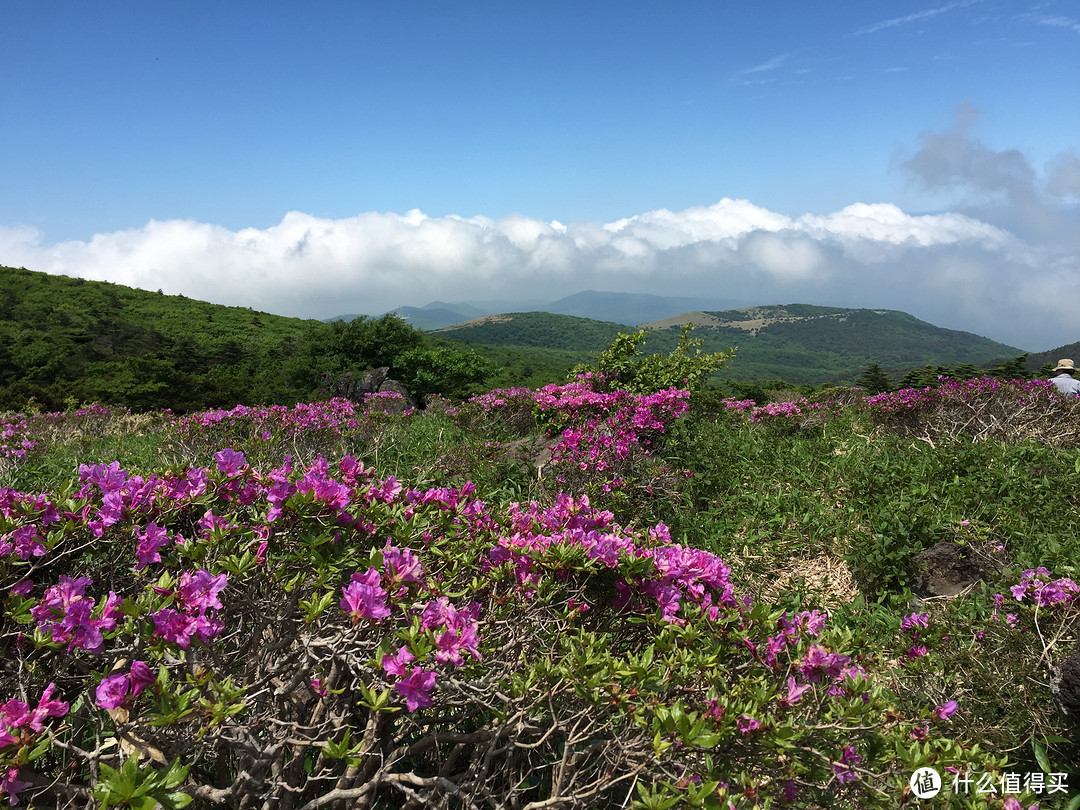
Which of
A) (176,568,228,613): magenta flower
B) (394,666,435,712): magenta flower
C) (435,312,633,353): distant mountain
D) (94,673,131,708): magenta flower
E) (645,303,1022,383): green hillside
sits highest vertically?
(435,312,633,353): distant mountain

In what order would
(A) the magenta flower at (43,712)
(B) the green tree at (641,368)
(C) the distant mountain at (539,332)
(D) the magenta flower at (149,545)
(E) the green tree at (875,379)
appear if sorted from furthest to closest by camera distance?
(C) the distant mountain at (539,332), (E) the green tree at (875,379), (B) the green tree at (641,368), (D) the magenta flower at (149,545), (A) the magenta flower at (43,712)

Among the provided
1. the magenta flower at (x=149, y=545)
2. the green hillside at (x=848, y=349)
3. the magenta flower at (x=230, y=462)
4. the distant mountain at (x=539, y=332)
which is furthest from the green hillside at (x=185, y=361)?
the green hillside at (x=848, y=349)

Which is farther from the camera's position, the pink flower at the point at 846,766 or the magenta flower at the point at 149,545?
the magenta flower at the point at 149,545

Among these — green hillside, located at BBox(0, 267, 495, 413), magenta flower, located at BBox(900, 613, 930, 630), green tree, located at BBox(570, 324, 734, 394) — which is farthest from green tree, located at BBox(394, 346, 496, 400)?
magenta flower, located at BBox(900, 613, 930, 630)

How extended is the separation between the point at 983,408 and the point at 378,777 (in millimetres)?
7975

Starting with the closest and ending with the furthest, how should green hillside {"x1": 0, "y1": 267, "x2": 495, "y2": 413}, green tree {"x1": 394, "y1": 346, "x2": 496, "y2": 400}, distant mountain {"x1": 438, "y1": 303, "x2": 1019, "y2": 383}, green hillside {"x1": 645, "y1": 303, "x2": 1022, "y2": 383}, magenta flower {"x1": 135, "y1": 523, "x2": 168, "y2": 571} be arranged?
magenta flower {"x1": 135, "y1": 523, "x2": 168, "y2": 571}
green hillside {"x1": 0, "y1": 267, "x2": 495, "y2": 413}
green tree {"x1": 394, "y1": 346, "x2": 496, "y2": 400}
distant mountain {"x1": 438, "y1": 303, "x2": 1019, "y2": 383}
green hillside {"x1": 645, "y1": 303, "x2": 1022, "y2": 383}

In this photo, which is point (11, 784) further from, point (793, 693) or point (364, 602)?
point (793, 693)

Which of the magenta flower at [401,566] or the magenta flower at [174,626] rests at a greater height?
the magenta flower at [401,566]

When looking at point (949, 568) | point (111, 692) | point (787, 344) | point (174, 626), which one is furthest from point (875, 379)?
point (787, 344)

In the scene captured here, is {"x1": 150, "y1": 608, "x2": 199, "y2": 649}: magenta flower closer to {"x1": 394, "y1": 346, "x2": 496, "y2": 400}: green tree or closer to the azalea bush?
the azalea bush

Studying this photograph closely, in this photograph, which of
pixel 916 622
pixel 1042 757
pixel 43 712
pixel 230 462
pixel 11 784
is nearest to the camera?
pixel 11 784

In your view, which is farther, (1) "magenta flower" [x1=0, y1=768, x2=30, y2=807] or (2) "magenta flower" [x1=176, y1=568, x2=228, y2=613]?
(2) "magenta flower" [x1=176, y1=568, x2=228, y2=613]

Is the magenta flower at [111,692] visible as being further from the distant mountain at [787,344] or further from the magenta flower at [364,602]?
the distant mountain at [787,344]

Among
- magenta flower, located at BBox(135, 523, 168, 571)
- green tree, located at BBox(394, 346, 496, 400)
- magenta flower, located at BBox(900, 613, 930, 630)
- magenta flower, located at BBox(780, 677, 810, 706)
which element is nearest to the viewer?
magenta flower, located at BBox(780, 677, 810, 706)
